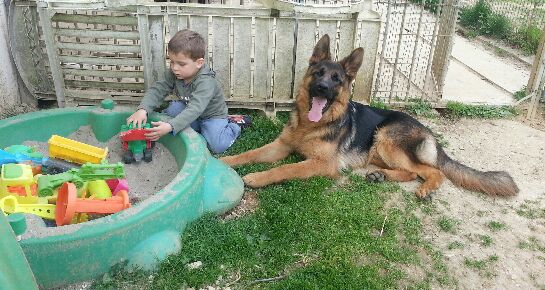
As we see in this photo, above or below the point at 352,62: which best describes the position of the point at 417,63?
below

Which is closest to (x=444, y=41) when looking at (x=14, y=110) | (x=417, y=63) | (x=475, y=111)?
(x=417, y=63)

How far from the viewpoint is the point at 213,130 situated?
5180mm

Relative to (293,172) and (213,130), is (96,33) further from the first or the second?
(293,172)

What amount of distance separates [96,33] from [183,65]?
124 centimetres

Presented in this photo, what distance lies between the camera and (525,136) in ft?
20.4

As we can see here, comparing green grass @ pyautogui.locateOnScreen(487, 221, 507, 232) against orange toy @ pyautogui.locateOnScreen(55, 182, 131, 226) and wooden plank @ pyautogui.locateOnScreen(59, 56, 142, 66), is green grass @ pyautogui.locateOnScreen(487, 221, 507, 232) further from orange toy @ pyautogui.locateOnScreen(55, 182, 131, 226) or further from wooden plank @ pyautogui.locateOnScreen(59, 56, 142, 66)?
wooden plank @ pyautogui.locateOnScreen(59, 56, 142, 66)

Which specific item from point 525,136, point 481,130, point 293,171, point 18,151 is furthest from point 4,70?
point 525,136

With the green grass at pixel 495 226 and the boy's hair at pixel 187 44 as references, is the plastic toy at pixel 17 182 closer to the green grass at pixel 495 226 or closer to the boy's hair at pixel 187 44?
the boy's hair at pixel 187 44

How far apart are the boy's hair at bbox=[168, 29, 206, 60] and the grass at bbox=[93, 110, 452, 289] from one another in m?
1.52

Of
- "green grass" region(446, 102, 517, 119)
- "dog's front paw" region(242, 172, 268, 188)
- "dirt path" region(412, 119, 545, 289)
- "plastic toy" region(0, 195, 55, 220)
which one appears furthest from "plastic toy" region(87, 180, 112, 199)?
"green grass" region(446, 102, 517, 119)

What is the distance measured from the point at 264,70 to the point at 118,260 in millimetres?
3148

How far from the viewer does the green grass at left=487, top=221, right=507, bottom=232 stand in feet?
14.4

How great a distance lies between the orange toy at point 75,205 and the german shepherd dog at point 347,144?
4.65ft

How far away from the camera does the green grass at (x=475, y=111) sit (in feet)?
21.8
